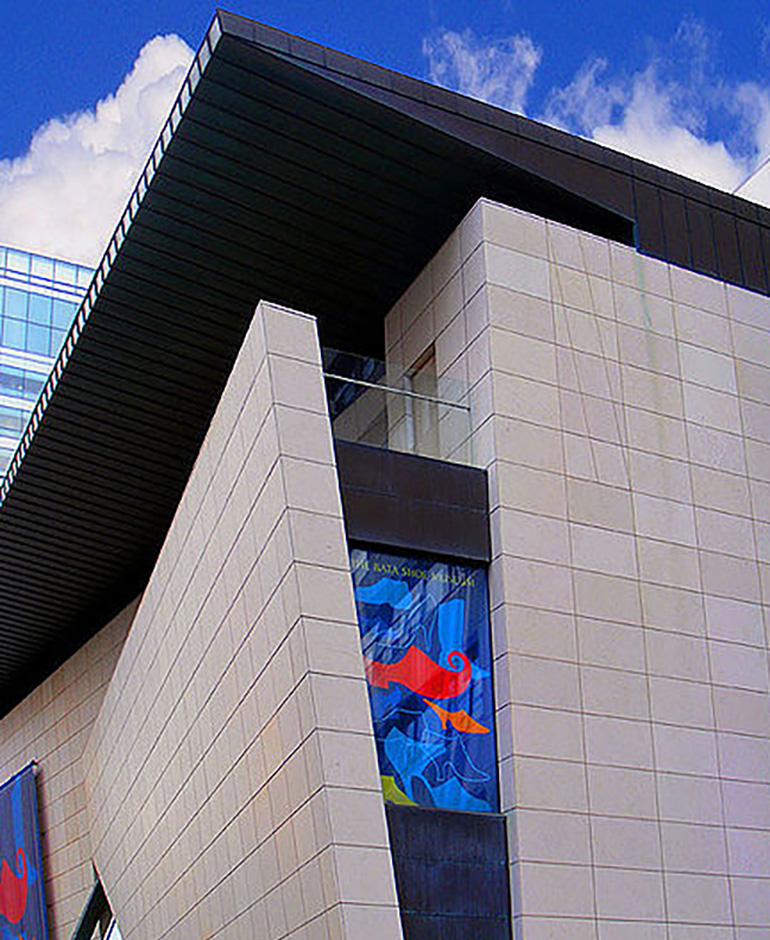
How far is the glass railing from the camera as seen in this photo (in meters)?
14.0

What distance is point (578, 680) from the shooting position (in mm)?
13781

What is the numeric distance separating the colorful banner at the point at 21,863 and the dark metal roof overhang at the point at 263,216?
10492 mm

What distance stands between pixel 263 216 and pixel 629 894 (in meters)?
8.98

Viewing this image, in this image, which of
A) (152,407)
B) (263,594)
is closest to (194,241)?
(152,407)

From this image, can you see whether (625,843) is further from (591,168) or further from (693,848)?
(591,168)

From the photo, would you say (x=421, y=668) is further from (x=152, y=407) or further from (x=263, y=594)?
(x=152, y=407)

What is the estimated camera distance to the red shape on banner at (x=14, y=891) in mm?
30375

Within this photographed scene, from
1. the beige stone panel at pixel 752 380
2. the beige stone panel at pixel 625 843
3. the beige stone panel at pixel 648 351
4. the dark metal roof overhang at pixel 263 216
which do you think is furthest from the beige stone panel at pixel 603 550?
the dark metal roof overhang at pixel 263 216

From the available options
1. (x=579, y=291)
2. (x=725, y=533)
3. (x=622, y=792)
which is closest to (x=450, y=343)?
(x=579, y=291)

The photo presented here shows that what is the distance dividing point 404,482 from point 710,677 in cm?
403

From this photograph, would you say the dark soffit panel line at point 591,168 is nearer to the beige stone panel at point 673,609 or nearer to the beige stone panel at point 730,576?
the beige stone panel at point 730,576

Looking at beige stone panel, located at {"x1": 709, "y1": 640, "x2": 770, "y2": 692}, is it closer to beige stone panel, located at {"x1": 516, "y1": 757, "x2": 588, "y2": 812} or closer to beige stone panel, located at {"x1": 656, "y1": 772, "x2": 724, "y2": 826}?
beige stone panel, located at {"x1": 656, "y1": 772, "x2": 724, "y2": 826}

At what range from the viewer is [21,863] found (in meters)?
30.4

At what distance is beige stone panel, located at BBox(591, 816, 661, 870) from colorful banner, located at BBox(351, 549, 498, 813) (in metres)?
1.11
